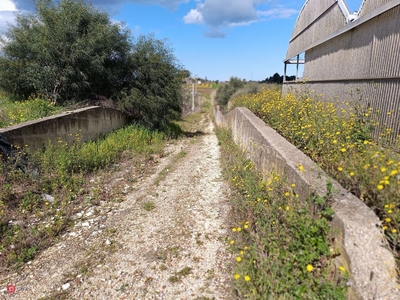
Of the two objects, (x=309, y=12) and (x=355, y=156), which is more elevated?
(x=309, y=12)

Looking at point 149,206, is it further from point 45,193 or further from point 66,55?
point 66,55

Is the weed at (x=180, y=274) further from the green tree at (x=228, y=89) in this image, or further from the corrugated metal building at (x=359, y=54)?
the green tree at (x=228, y=89)

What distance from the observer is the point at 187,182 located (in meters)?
5.61

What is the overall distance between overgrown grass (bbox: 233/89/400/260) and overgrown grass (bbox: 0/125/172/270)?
3549 millimetres

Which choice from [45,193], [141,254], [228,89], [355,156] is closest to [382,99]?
[355,156]

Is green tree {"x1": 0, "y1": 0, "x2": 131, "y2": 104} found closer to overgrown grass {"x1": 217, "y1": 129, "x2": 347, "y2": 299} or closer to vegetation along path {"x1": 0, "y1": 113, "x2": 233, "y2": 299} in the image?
vegetation along path {"x1": 0, "y1": 113, "x2": 233, "y2": 299}

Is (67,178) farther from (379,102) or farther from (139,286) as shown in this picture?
(379,102)

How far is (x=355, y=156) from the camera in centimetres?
276

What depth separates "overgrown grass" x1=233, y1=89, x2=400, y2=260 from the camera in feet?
6.72

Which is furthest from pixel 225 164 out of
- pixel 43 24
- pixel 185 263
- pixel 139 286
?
pixel 43 24

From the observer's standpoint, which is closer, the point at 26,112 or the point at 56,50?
the point at 26,112

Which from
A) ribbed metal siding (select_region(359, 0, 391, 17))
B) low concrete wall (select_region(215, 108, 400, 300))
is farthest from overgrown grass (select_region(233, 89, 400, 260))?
ribbed metal siding (select_region(359, 0, 391, 17))

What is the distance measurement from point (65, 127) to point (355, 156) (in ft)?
20.9

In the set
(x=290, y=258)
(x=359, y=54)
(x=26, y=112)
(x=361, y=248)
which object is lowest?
(x=290, y=258)
